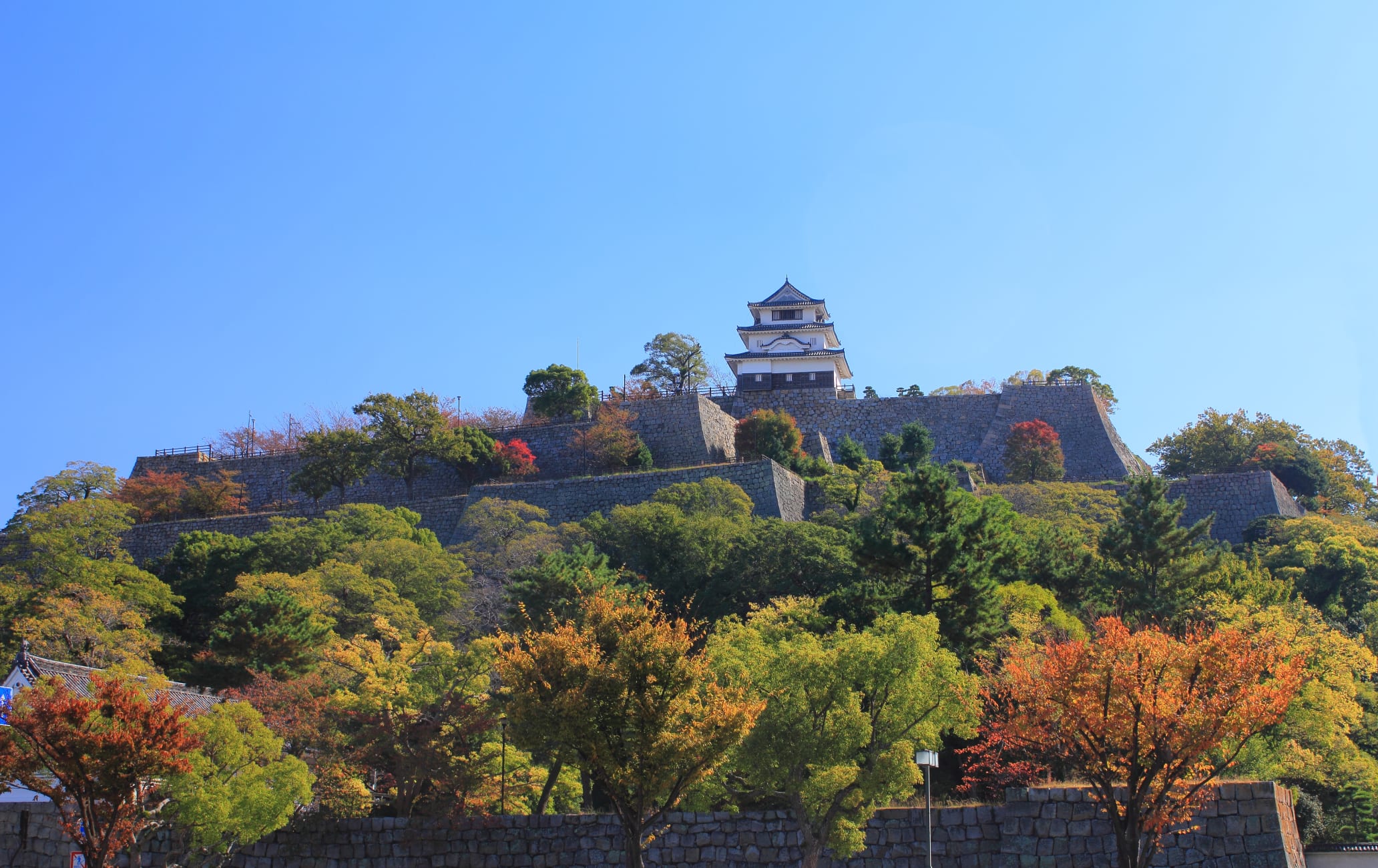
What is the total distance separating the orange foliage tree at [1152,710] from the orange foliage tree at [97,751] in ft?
29.0

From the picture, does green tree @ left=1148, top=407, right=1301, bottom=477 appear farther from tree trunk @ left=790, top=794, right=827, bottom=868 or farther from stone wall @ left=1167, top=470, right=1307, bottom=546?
tree trunk @ left=790, top=794, right=827, bottom=868

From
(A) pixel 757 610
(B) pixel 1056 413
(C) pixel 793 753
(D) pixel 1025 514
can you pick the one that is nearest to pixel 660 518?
(A) pixel 757 610

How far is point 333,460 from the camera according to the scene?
3406 cm

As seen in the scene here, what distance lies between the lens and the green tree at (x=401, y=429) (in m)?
34.1

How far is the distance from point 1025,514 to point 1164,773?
19.6 metres

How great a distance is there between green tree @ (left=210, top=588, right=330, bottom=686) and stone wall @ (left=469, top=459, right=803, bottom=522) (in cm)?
1112

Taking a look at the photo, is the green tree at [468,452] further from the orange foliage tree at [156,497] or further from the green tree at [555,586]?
the green tree at [555,586]

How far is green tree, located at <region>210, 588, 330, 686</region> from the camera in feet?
69.2

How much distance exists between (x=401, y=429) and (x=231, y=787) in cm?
2003

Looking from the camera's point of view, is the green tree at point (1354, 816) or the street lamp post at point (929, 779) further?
the green tree at point (1354, 816)

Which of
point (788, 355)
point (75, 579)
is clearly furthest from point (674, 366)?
point (75, 579)

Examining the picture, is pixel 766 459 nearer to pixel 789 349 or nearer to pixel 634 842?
pixel 789 349

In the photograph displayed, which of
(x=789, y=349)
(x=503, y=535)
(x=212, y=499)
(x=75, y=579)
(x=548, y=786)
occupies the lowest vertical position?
(x=548, y=786)

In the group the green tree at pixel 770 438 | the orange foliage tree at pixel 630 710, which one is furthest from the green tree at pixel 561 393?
the orange foliage tree at pixel 630 710
